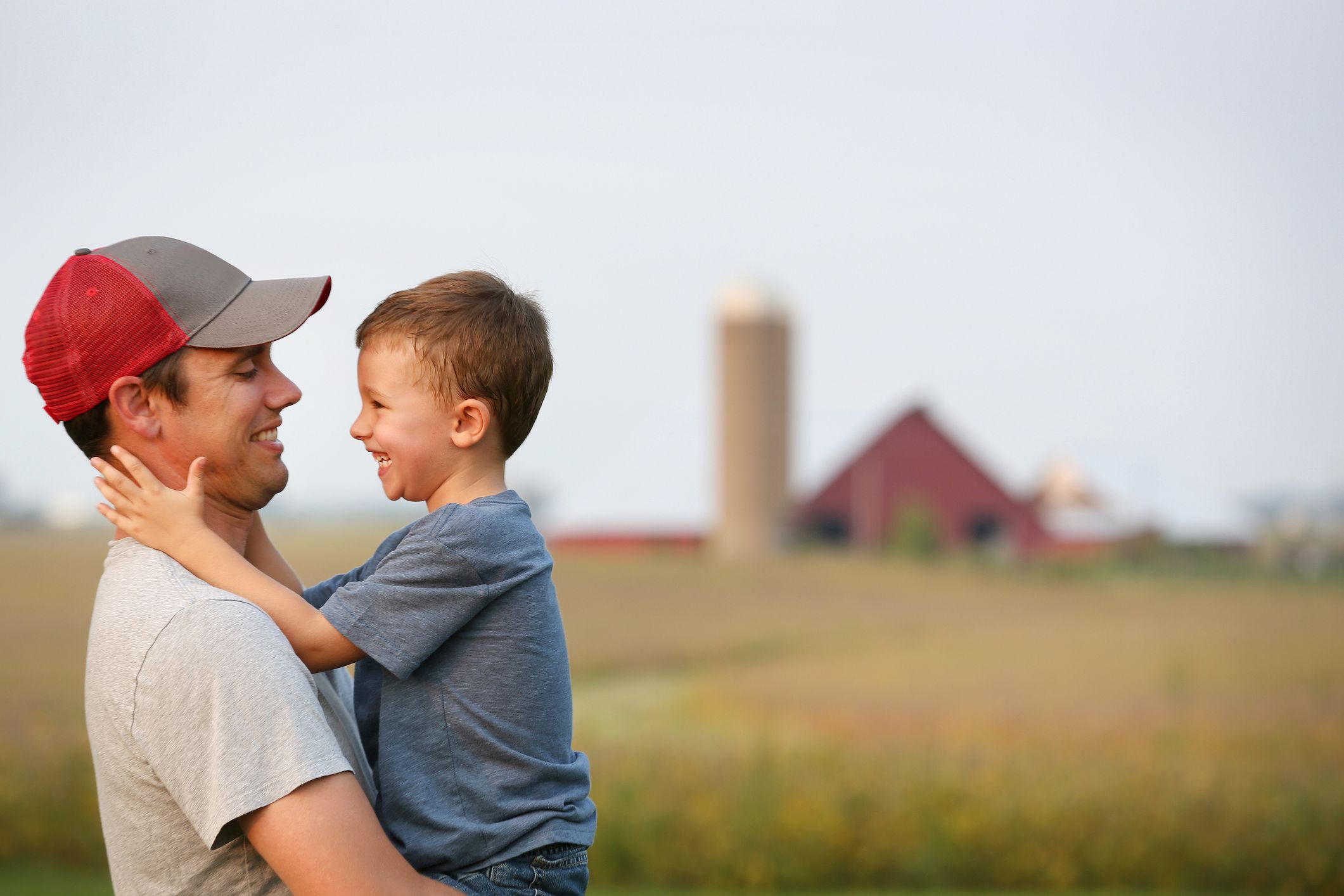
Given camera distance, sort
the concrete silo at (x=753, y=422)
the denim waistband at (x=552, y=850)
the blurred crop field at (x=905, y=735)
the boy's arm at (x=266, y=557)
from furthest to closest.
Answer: the concrete silo at (x=753, y=422), the blurred crop field at (x=905, y=735), the boy's arm at (x=266, y=557), the denim waistband at (x=552, y=850)

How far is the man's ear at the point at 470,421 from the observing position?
2008mm

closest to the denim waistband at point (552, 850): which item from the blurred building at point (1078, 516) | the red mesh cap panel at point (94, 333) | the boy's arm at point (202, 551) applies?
the boy's arm at point (202, 551)

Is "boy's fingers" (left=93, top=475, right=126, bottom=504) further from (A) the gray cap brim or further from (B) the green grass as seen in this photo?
(B) the green grass

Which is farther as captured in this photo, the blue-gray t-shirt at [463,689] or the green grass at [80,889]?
the green grass at [80,889]

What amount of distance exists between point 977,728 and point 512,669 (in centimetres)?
1073

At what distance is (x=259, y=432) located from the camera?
76.6 inches

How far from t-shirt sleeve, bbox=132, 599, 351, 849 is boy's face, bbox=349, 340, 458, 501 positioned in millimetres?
454

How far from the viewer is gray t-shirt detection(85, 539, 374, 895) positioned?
1.58 meters

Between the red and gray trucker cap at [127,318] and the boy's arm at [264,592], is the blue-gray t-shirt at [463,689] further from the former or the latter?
the red and gray trucker cap at [127,318]

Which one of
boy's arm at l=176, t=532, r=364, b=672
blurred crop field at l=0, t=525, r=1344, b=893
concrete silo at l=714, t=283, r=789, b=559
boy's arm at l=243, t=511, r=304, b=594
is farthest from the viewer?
concrete silo at l=714, t=283, r=789, b=559

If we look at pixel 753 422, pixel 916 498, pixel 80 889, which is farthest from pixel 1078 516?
pixel 80 889

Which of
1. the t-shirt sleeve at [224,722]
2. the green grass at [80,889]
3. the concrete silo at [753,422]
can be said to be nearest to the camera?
the t-shirt sleeve at [224,722]

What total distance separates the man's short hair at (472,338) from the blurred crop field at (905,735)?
699 cm

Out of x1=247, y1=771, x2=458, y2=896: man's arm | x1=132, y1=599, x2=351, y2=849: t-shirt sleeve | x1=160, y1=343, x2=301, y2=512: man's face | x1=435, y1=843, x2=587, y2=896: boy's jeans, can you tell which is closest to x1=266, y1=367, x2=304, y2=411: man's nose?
x1=160, y1=343, x2=301, y2=512: man's face
